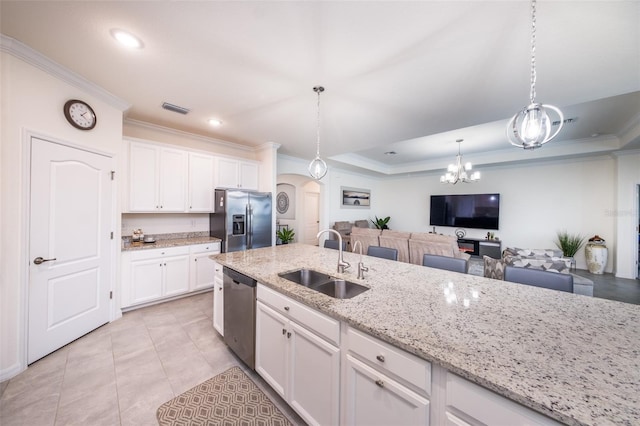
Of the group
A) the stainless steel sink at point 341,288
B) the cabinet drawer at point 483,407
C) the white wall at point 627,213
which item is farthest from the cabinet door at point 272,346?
the white wall at point 627,213

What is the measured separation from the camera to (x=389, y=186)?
8.44 metres

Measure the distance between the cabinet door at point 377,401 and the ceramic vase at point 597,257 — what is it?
266 inches

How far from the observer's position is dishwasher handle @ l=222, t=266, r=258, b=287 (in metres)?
1.84

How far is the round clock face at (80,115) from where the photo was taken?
2277 mm

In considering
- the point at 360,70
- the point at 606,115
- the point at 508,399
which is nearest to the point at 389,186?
the point at 606,115

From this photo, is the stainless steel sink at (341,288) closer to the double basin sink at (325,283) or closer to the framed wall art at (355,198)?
the double basin sink at (325,283)

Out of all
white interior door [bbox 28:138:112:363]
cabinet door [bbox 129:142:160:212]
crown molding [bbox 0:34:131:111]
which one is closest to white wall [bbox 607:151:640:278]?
cabinet door [bbox 129:142:160:212]

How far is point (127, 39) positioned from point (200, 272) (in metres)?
2.96

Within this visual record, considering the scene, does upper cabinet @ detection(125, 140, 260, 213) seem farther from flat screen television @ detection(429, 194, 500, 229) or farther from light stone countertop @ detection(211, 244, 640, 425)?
flat screen television @ detection(429, 194, 500, 229)

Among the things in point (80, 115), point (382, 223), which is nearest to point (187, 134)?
point (80, 115)

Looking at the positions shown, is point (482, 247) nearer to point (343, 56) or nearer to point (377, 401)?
point (343, 56)

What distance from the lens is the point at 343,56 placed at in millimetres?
1922

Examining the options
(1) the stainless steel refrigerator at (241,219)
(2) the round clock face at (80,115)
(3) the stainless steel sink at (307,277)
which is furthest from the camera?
(1) the stainless steel refrigerator at (241,219)

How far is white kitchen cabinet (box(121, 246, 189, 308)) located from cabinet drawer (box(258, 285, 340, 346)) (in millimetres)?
2260
